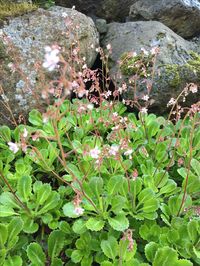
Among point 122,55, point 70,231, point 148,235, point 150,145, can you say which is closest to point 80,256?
point 70,231

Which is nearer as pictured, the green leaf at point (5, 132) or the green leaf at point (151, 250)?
the green leaf at point (151, 250)

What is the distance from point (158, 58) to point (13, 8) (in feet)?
4.24

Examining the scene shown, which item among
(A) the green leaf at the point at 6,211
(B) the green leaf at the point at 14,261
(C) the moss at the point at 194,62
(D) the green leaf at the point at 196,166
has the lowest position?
(B) the green leaf at the point at 14,261

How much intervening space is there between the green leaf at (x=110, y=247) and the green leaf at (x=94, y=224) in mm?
75

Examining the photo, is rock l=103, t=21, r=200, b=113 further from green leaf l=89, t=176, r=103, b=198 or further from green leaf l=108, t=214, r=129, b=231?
green leaf l=108, t=214, r=129, b=231

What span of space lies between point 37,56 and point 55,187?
1109 millimetres

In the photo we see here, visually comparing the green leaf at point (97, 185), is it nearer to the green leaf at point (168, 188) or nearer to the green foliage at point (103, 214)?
the green foliage at point (103, 214)

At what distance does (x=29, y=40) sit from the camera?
2.93 m

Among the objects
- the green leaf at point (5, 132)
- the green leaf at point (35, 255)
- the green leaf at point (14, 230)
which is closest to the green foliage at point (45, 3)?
the green leaf at point (5, 132)

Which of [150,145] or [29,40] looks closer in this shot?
[150,145]

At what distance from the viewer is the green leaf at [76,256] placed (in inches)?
72.1

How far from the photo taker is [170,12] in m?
3.71

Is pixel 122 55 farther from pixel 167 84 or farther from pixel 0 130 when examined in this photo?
pixel 0 130

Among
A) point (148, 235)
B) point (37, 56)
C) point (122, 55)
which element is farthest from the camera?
point (122, 55)
